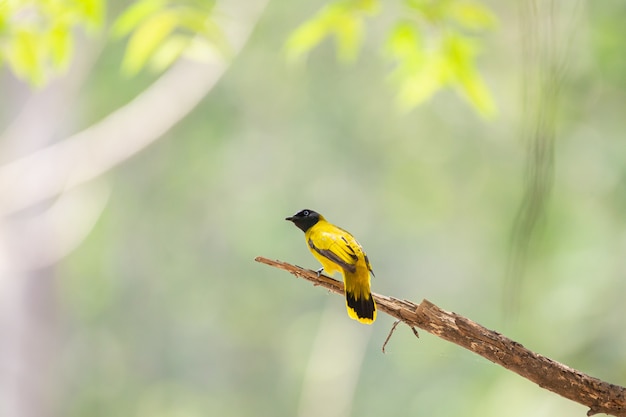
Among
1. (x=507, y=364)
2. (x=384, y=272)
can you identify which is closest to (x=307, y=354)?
(x=384, y=272)

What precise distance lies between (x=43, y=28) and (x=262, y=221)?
6.29 meters

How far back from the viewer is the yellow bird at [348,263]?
1811 millimetres

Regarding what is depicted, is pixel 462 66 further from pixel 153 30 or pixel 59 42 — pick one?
pixel 59 42

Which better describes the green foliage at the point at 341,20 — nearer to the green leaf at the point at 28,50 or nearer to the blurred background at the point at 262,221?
the green leaf at the point at 28,50

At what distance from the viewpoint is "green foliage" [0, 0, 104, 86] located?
196cm

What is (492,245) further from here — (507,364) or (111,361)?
(507,364)

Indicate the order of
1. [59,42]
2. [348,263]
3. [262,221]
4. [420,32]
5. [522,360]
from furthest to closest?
1. [262,221]
2. [420,32]
3. [59,42]
4. [348,263]
5. [522,360]

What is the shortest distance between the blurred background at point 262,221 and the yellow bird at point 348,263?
3880 millimetres

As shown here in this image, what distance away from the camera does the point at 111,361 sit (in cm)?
949

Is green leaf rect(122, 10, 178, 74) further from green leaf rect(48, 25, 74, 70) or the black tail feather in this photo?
the black tail feather

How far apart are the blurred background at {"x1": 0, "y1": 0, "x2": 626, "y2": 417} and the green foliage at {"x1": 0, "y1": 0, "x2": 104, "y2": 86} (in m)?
3.48

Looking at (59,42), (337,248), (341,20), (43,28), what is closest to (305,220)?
(337,248)

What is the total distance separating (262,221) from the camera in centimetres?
848

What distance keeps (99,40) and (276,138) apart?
238 centimetres
